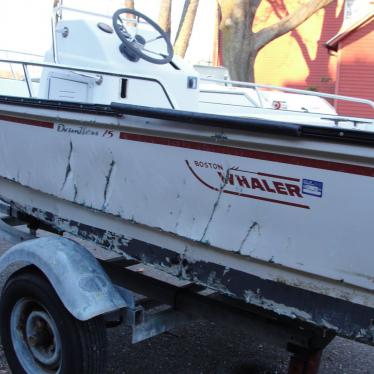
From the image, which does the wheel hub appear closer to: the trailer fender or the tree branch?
the trailer fender

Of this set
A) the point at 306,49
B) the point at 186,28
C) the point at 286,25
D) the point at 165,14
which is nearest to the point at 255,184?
the point at 286,25

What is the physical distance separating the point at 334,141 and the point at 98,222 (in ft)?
4.97

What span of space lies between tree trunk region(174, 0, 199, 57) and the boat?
13554 millimetres

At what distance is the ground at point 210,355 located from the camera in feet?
12.1

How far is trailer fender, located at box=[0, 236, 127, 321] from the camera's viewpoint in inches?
110

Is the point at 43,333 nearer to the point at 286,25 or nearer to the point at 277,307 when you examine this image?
the point at 277,307

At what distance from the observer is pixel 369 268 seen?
2.22 metres

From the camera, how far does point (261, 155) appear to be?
8.03 ft

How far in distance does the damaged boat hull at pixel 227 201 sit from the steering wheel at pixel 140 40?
1.12 meters

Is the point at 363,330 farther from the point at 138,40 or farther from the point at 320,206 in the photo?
the point at 138,40

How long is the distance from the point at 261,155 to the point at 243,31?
10818 mm

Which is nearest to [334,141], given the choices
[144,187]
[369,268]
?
[369,268]

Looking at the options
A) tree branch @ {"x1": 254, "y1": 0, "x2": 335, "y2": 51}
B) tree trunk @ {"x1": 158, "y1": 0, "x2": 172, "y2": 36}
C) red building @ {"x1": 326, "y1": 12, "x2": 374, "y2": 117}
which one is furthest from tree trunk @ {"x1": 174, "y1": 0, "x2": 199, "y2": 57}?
red building @ {"x1": 326, "y1": 12, "x2": 374, "y2": 117}

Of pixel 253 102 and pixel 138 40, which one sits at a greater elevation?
pixel 138 40
